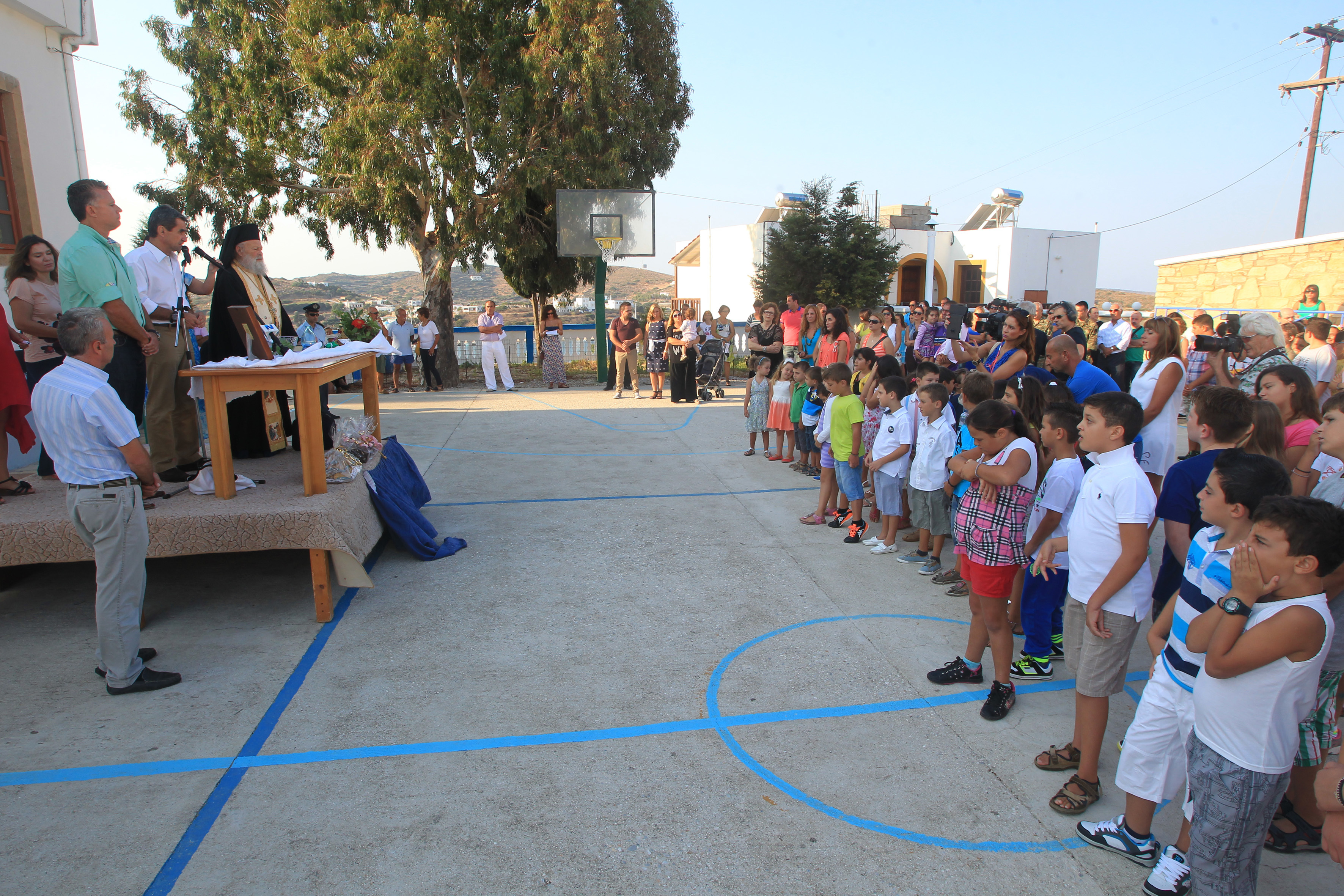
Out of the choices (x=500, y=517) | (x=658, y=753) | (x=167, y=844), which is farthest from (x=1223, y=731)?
(x=500, y=517)

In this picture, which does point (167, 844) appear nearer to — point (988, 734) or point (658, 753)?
point (658, 753)

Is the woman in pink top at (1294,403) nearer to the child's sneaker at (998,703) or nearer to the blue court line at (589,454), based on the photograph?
the child's sneaker at (998,703)

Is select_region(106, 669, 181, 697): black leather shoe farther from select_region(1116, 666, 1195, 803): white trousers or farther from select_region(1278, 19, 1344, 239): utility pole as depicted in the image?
select_region(1278, 19, 1344, 239): utility pole

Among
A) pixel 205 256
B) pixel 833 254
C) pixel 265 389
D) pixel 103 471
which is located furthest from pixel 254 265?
pixel 833 254

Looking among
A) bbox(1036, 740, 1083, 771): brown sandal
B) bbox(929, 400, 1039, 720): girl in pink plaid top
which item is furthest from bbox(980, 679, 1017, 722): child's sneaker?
bbox(1036, 740, 1083, 771): brown sandal

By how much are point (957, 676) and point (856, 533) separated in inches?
86.7

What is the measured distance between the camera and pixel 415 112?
13852 mm

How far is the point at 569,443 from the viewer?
9.66 metres

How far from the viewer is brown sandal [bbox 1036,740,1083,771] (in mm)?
2965

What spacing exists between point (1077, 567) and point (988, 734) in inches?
35.0

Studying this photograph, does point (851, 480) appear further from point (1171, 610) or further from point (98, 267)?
point (98, 267)

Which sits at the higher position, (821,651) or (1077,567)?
(1077,567)

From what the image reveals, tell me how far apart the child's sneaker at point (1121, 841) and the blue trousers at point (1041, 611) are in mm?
1335

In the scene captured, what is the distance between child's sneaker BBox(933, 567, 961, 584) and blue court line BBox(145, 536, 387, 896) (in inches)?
148
